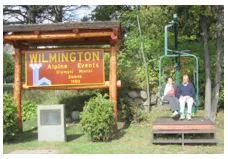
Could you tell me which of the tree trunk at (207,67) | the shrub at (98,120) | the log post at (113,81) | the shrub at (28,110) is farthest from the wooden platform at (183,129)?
the shrub at (28,110)

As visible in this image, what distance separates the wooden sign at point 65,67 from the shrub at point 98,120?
4.64 ft

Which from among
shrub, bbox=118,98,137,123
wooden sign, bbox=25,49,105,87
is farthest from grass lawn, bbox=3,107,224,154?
wooden sign, bbox=25,49,105,87

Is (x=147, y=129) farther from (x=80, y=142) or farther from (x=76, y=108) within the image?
(x=76, y=108)

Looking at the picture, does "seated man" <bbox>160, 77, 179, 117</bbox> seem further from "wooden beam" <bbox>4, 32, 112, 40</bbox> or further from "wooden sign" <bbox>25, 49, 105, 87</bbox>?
"wooden beam" <bbox>4, 32, 112, 40</bbox>

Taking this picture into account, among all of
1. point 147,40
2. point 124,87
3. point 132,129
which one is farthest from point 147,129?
point 147,40

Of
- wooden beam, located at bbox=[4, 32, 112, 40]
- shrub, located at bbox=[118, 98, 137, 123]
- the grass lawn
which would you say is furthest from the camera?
shrub, located at bbox=[118, 98, 137, 123]

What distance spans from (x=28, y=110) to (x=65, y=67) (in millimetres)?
4297

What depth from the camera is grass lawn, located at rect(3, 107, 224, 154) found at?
26.3 ft

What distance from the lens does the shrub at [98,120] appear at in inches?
350

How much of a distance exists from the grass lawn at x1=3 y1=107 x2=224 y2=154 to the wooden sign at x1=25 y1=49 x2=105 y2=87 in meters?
1.83

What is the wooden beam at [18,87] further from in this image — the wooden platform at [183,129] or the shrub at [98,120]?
the wooden platform at [183,129]

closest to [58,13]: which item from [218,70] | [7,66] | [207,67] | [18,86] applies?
[7,66]

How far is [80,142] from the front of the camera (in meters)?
9.23

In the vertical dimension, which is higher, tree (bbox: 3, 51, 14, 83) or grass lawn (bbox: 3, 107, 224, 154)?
tree (bbox: 3, 51, 14, 83)
